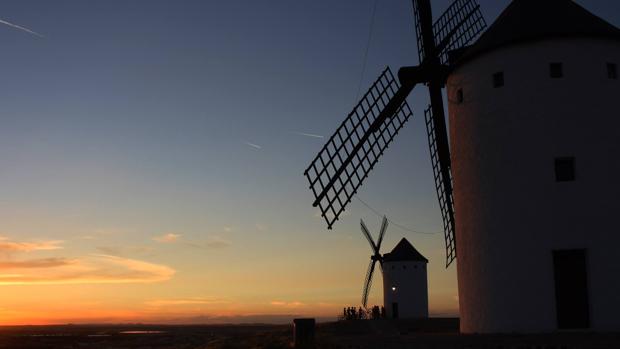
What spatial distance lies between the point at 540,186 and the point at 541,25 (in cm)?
488

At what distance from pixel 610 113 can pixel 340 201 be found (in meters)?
9.18

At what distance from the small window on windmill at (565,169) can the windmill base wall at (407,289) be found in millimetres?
31496

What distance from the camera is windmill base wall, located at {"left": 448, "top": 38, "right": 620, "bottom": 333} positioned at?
17.1m

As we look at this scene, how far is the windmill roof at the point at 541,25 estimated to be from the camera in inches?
704

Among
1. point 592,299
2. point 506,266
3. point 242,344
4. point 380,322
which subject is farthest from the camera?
point 380,322

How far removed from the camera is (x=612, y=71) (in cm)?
1809

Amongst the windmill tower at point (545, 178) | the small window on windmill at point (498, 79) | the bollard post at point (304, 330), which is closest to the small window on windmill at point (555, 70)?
the windmill tower at point (545, 178)

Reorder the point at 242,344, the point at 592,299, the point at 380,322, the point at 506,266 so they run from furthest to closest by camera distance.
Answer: the point at 380,322 < the point at 242,344 < the point at 506,266 < the point at 592,299

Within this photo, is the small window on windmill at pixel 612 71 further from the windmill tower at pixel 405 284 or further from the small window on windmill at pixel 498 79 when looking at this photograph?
the windmill tower at pixel 405 284

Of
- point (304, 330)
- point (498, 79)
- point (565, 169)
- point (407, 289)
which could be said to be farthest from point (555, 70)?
point (407, 289)

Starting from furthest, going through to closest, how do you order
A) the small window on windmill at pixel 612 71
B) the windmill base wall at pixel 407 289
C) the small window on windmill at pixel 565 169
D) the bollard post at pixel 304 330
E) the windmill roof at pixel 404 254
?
the windmill roof at pixel 404 254
the windmill base wall at pixel 407 289
the small window on windmill at pixel 612 71
the small window on windmill at pixel 565 169
the bollard post at pixel 304 330

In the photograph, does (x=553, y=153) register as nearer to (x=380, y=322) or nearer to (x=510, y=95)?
(x=510, y=95)

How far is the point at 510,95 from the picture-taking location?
60.2 feet

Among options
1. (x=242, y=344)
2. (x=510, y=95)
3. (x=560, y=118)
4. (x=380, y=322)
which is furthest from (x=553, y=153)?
(x=380, y=322)
